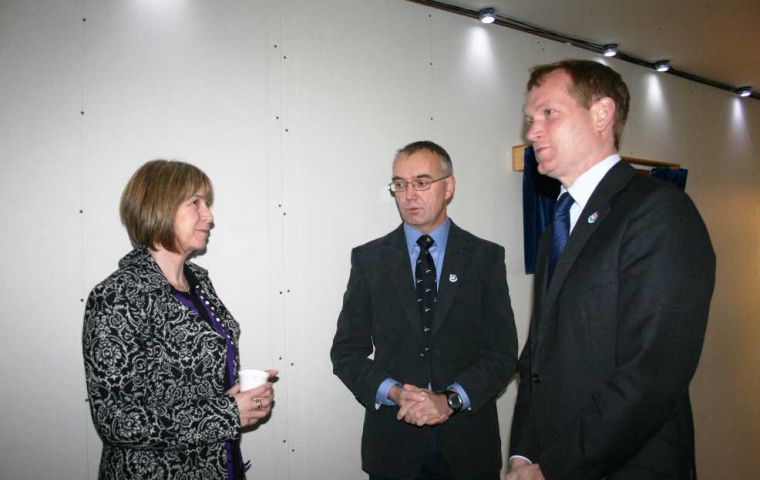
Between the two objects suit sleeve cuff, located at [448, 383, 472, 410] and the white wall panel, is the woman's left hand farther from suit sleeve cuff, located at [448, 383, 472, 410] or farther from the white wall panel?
suit sleeve cuff, located at [448, 383, 472, 410]

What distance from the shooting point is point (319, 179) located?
236cm

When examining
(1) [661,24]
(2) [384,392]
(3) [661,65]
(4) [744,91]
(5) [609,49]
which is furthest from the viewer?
(4) [744,91]

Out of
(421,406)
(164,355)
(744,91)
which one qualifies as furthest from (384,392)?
(744,91)

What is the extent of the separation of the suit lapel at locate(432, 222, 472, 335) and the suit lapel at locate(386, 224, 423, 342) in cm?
8

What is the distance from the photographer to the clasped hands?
68.7 inches

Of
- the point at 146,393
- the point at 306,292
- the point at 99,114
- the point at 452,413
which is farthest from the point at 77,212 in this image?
the point at 452,413

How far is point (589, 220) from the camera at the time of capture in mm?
1277

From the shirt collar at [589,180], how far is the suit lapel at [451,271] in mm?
706

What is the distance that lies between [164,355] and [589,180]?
56.3 inches

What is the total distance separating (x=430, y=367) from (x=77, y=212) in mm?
1556

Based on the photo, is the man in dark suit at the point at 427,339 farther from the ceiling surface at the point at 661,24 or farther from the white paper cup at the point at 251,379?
the ceiling surface at the point at 661,24

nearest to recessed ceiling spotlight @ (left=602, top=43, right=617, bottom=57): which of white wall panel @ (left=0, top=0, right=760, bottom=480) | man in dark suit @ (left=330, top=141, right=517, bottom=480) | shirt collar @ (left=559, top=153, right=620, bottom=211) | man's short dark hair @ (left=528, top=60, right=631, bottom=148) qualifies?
white wall panel @ (left=0, top=0, right=760, bottom=480)

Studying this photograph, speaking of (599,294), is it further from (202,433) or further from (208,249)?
(208,249)

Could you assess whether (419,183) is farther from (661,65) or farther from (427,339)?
(661,65)
